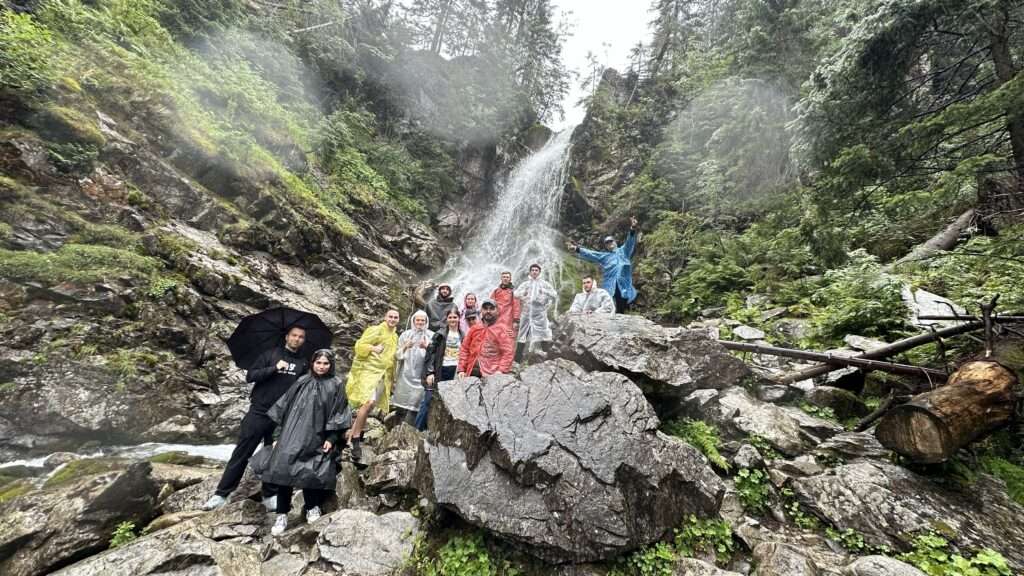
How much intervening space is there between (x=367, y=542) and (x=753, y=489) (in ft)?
12.3

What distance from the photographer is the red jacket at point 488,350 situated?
5531 mm

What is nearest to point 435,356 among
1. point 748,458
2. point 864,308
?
point 748,458

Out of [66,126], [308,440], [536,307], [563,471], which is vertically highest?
[66,126]

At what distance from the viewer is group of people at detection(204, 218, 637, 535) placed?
392 centimetres

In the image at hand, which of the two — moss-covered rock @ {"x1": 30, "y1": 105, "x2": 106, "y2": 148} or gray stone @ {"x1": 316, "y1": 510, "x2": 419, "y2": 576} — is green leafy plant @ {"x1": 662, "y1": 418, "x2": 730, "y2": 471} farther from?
moss-covered rock @ {"x1": 30, "y1": 105, "x2": 106, "y2": 148}

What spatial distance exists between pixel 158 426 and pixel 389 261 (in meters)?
9.05

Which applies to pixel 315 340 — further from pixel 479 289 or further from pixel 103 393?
pixel 479 289

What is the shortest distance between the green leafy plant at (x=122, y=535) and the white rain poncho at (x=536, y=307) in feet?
18.1

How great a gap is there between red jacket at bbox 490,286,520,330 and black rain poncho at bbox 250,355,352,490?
2.91 metres

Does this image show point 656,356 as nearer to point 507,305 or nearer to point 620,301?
point 507,305

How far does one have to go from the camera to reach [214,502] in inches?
164

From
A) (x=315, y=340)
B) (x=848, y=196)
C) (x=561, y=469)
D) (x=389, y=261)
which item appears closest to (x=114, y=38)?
(x=389, y=261)

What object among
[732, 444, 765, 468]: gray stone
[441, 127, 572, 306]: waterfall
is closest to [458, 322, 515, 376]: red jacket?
[732, 444, 765, 468]: gray stone

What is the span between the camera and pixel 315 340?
475cm
